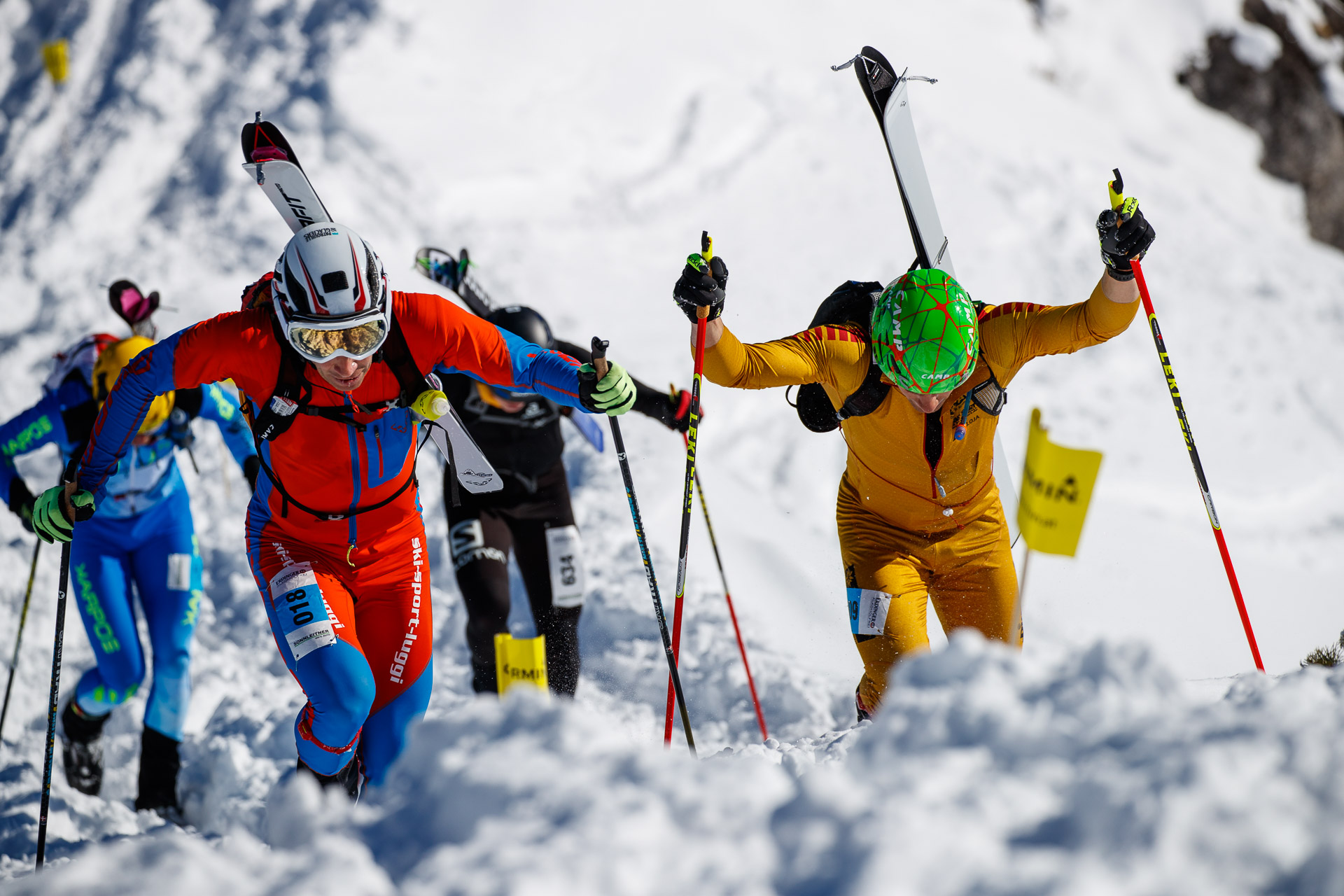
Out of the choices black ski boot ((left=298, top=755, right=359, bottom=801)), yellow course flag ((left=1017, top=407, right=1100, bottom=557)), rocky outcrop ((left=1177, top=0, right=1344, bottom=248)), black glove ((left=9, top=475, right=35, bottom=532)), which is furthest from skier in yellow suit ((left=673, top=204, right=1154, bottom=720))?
rocky outcrop ((left=1177, top=0, right=1344, bottom=248))

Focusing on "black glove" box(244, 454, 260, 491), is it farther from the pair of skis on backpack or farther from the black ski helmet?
the black ski helmet

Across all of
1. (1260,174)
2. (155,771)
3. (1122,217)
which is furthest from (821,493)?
(1260,174)

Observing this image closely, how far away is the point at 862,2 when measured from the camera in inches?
613

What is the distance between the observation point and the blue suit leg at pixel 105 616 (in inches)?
229

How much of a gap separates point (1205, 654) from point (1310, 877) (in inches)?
219

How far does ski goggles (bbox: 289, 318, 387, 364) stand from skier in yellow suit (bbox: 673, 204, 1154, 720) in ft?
4.30

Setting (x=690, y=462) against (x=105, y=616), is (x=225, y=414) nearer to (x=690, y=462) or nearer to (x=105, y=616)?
(x=105, y=616)

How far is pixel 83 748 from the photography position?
602cm

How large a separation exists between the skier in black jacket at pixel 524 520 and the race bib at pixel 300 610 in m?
1.71

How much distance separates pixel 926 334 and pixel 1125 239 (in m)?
1.11

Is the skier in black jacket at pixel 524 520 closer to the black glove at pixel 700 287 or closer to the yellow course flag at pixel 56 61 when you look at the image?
the black glove at pixel 700 287

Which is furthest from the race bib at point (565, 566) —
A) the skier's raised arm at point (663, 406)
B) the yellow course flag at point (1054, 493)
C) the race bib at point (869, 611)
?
the yellow course flag at point (1054, 493)

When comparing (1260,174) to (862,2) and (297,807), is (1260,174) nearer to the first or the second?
(862,2)

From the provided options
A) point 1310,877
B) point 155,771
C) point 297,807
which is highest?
point 297,807
